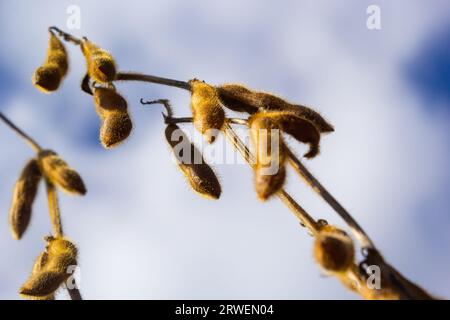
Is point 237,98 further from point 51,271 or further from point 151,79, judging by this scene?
point 51,271

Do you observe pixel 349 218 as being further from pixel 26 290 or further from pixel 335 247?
pixel 26 290

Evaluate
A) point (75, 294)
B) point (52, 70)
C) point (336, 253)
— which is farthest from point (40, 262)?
point (336, 253)

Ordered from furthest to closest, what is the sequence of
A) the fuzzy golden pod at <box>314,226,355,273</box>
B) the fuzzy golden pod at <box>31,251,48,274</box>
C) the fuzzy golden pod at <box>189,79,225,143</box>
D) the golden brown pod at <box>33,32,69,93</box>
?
the golden brown pod at <box>33,32,69,93</box> → the fuzzy golden pod at <box>31,251,48,274</box> → the fuzzy golden pod at <box>189,79,225,143</box> → the fuzzy golden pod at <box>314,226,355,273</box>

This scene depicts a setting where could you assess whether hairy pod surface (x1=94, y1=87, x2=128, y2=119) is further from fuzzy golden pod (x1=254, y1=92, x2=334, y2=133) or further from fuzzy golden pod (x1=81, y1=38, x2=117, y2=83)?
fuzzy golden pod (x1=254, y1=92, x2=334, y2=133)

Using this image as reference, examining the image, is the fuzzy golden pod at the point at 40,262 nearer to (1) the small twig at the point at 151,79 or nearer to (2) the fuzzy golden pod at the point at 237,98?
(1) the small twig at the point at 151,79

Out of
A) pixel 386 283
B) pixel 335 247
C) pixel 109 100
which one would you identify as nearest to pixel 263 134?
pixel 335 247

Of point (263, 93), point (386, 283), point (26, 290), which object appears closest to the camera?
point (386, 283)

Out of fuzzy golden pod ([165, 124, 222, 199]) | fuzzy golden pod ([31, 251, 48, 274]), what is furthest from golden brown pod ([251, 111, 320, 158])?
fuzzy golden pod ([31, 251, 48, 274])
